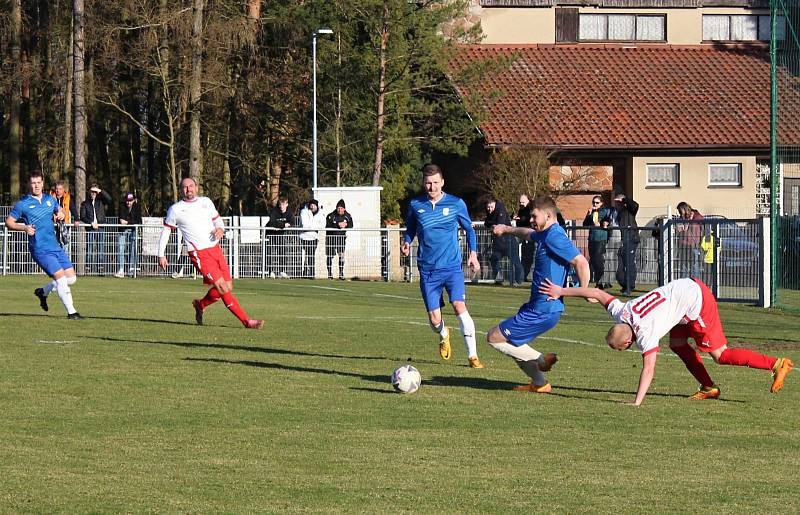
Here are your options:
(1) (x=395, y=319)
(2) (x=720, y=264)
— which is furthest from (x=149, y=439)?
(2) (x=720, y=264)

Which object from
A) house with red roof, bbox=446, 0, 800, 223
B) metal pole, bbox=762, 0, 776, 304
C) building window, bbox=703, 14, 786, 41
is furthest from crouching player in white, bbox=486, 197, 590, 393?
→ building window, bbox=703, 14, 786, 41

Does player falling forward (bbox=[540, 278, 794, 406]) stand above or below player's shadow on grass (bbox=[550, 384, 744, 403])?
above

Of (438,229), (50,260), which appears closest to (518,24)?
(50,260)

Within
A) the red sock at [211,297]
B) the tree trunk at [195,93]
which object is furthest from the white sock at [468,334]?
the tree trunk at [195,93]

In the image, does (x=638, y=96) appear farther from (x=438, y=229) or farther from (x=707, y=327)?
(x=707, y=327)

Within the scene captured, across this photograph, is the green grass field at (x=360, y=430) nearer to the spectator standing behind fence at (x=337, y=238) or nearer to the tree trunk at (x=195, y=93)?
the spectator standing behind fence at (x=337, y=238)

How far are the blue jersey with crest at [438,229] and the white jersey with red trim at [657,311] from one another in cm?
343

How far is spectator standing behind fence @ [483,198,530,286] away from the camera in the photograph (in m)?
32.2

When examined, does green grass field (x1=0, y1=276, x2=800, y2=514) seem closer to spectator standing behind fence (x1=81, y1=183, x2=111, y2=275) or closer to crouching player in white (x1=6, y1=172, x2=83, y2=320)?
crouching player in white (x1=6, y1=172, x2=83, y2=320)

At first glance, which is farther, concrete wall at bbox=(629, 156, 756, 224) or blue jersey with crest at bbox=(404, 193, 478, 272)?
concrete wall at bbox=(629, 156, 756, 224)

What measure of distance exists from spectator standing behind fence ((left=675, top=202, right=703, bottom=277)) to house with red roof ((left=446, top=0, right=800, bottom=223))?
1889cm

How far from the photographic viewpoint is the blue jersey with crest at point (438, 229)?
48.5ft

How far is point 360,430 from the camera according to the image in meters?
10.3

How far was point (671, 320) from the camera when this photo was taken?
11531mm
